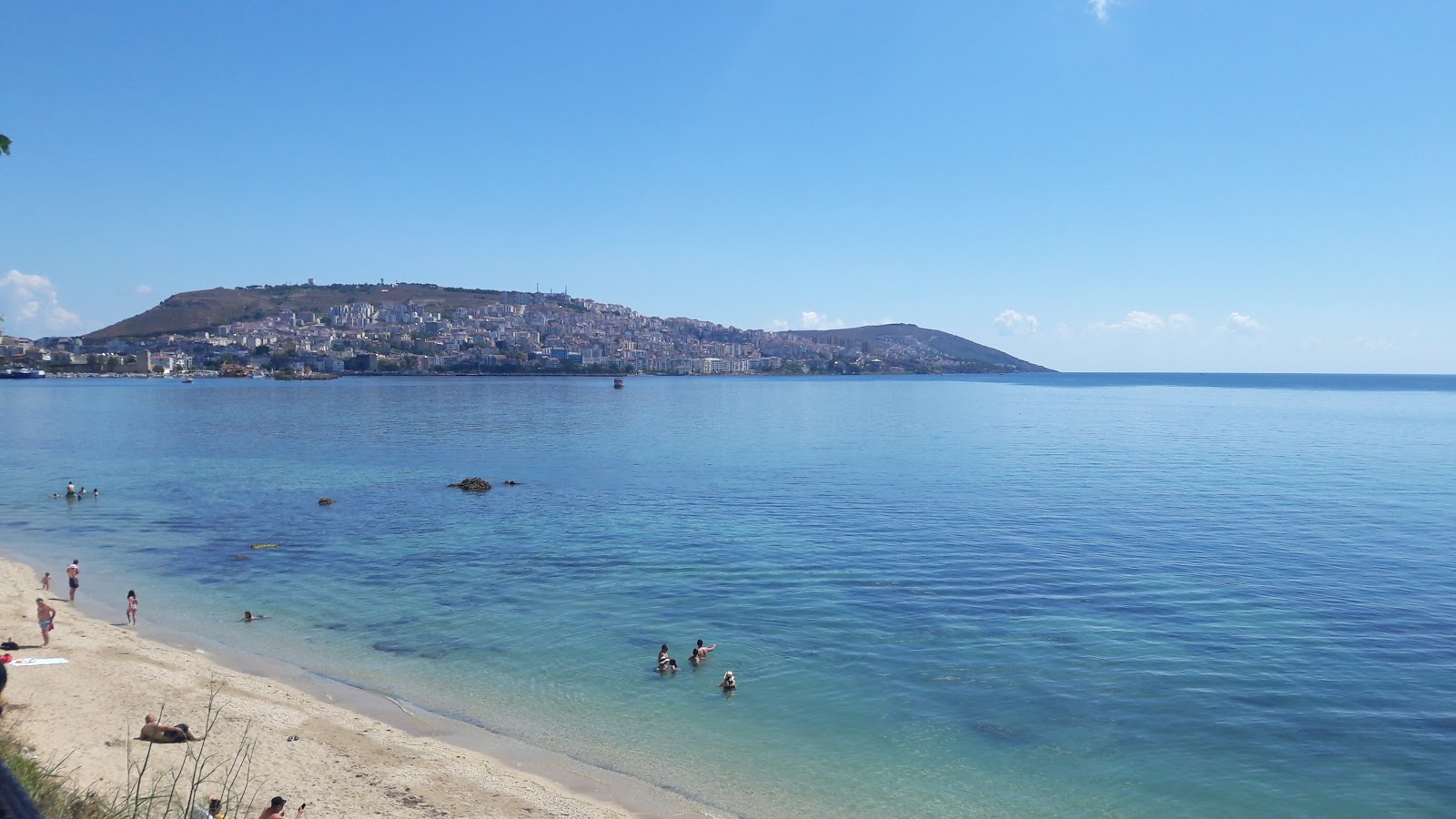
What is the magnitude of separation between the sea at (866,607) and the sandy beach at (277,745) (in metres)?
1.42

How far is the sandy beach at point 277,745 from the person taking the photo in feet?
42.4

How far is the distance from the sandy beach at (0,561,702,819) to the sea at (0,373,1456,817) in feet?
4.66

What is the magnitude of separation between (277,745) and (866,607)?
14.5m

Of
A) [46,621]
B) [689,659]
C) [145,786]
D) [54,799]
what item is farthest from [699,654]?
[46,621]

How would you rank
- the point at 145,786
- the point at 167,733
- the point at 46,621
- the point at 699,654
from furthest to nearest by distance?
the point at 46,621
the point at 699,654
the point at 167,733
the point at 145,786

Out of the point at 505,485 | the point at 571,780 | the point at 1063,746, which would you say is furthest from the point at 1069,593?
the point at 505,485

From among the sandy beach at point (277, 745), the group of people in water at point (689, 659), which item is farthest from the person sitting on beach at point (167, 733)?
the group of people in water at point (689, 659)

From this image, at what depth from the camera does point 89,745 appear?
14.1 meters

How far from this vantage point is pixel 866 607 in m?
23.1

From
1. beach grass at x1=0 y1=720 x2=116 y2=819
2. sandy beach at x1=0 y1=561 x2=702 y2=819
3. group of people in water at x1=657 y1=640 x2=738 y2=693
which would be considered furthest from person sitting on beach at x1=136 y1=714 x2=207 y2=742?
group of people in water at x1=657 y1=640 x2=738 y2=693

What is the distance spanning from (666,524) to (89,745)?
22.6m

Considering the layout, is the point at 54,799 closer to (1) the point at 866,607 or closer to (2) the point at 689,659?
(2) the point at 689,659

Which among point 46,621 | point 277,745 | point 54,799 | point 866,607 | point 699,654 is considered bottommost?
point 277,745

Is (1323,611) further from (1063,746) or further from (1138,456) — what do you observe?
(1138,456)
